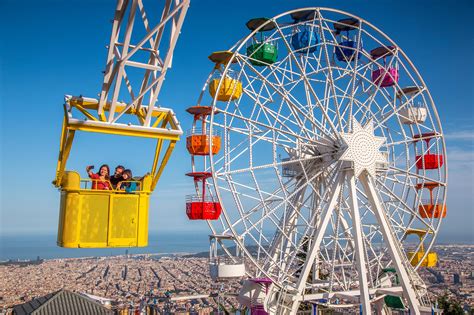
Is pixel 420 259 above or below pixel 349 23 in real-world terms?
below

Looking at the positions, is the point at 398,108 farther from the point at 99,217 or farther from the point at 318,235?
the point at 99,217

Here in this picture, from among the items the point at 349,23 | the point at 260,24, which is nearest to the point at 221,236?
the point at 260,24

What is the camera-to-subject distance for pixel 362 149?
648 inches

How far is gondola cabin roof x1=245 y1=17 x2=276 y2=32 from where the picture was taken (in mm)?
16375

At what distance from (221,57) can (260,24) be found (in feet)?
6.28

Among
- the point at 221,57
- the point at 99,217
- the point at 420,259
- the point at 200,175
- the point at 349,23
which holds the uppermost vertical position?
the point at 349,23

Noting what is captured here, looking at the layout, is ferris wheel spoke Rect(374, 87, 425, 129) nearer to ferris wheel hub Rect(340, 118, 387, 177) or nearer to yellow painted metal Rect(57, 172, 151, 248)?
ferris wheel hub Rect(340, 118, 387, 177)

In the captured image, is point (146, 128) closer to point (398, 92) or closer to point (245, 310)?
point (245, 310)

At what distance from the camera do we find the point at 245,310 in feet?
63.3

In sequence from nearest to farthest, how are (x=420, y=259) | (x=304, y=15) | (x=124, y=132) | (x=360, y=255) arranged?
(x=124, y=132), (x=360, y=255), (x=304, y=15), (x=420, y=259)

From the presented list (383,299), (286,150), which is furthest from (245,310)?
(286,150)

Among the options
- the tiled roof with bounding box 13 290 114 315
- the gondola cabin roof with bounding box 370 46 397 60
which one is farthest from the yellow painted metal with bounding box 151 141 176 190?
the tiled roof with bounding box 13 290 114 315

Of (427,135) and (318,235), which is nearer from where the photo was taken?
(318,235)

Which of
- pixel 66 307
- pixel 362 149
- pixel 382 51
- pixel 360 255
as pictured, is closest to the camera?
pixel 360 255
